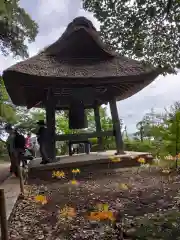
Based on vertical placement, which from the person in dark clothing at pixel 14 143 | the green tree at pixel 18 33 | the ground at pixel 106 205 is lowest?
the ground at pixel 106 205

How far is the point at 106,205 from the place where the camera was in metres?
3.80

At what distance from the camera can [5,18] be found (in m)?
13.2

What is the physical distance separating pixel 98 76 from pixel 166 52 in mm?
3849

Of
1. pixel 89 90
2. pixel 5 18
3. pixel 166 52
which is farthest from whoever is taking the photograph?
pixel 5 18

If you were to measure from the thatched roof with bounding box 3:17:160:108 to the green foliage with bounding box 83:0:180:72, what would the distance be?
3.02 metres

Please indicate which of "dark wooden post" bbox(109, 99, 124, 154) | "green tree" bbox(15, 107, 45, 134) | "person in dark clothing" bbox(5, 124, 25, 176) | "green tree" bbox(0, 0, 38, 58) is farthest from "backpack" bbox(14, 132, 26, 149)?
"green tree" bbox(15, 107, 45, 134)

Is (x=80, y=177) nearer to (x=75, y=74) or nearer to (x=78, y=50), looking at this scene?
(x=75, y=74)

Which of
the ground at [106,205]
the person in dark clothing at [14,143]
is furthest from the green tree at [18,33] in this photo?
the ground at [106,205]

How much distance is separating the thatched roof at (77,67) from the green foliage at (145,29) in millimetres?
3025

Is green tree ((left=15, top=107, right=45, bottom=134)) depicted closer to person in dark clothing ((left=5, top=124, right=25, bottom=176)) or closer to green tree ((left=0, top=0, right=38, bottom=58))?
green tree ((left=0, top=0, right=38, bottom=58))

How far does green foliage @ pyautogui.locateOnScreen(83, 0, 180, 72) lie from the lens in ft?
12.1

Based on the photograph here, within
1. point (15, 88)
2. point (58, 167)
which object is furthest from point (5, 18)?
point (58, 167)

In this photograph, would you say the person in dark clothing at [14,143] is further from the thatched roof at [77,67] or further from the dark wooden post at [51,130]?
the thatched roof at [77,67]

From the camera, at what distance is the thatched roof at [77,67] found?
7.30m
